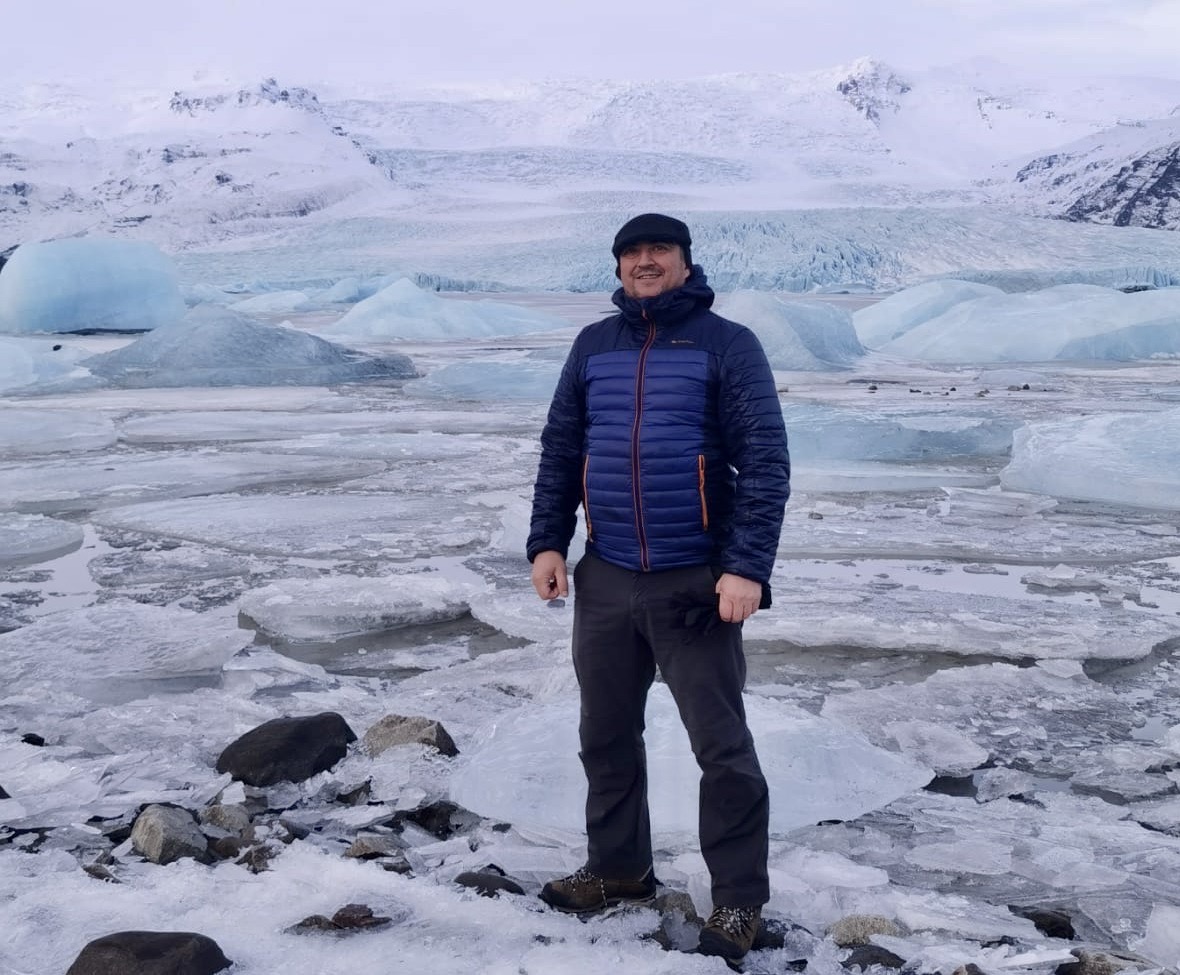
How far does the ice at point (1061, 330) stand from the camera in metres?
17.2

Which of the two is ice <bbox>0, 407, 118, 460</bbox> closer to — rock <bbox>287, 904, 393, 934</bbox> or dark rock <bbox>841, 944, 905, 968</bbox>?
rock <bbox>287, 904, 393, 934</bbox>

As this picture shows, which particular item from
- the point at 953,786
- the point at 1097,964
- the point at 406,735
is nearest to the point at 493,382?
A: the point at 406,735

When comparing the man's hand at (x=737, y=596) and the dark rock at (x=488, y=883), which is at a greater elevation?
the man's hand at (x=737, y=596)

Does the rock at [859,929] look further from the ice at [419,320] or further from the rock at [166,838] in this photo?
the ice at [419,320]

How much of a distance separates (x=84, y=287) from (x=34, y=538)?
18.5m

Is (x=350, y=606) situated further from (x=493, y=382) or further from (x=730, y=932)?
(x=493, y=382)

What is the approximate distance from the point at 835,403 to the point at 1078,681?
7.83 m

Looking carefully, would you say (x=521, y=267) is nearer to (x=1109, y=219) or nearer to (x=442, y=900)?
(x=1109, y=219)

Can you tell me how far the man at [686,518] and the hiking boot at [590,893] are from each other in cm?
18

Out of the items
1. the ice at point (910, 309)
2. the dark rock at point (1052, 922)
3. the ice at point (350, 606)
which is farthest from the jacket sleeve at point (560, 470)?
the ice at point (910, 309)

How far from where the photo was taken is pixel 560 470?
2.42 meters

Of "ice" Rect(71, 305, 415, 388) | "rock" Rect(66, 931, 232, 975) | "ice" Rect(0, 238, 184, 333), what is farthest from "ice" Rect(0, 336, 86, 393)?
"rock" Rect(66, 931, 232, 975)

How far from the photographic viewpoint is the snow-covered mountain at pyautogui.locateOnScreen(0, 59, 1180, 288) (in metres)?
38.4

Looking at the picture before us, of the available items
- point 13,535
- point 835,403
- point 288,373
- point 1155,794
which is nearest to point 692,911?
point 1155,794
